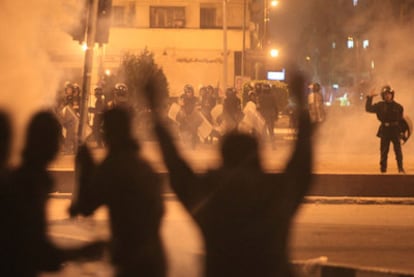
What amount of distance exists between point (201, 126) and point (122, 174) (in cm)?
1575

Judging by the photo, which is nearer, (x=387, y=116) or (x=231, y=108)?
(x=387, y=116)

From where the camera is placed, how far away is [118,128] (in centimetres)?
378

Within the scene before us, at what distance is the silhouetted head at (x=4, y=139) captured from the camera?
11.7ft

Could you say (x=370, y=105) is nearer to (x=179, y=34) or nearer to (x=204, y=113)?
(x=204, y=113)

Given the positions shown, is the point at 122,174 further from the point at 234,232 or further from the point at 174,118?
the point at 174,118

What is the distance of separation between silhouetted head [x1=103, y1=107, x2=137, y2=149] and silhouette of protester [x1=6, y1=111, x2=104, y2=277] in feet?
0.76

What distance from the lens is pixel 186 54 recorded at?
45594 millimetres

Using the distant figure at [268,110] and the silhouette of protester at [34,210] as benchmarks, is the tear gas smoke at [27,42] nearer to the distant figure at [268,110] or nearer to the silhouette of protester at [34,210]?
the distant figure at [268,110]

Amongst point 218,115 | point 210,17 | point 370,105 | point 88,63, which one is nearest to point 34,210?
point 88,63

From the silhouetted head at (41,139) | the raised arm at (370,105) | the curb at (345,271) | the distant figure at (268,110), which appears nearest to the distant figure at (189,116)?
the distant figure at (268,110)

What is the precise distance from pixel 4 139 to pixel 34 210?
1.15ft

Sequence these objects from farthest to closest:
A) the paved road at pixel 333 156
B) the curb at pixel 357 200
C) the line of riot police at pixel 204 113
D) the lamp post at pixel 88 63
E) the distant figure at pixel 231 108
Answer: the distant figure at pixel 231 108
the line of riot police at pixel 204 113
the paved road at pixel 333 156
the curb at pixel 357 200
the lamp post at pixel 88 63

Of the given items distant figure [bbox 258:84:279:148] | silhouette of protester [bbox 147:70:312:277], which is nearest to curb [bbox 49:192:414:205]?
distant figure [bbox 258:84:279:148]

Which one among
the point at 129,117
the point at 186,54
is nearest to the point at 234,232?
the point at 129,117
